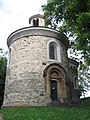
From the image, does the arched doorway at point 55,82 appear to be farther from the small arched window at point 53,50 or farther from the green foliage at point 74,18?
the green foliage at point 74,18

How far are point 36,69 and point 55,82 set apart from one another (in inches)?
95.1

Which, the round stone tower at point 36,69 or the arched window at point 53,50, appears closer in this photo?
the round stone tower at point 36,69

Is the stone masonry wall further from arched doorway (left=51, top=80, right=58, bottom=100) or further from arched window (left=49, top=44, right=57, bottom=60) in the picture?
arched doorway (left=51, top=80, right=58, bottom=100)

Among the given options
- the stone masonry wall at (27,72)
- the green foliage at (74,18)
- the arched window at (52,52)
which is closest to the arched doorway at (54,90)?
the stone masonry wall at (27,72)

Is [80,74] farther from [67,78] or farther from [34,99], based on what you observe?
[34,99]

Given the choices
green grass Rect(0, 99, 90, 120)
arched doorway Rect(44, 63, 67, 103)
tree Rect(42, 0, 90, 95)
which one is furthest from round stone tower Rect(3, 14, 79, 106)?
green grass Rect(0, 99, 90, 120)

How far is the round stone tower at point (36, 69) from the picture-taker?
17.5 m

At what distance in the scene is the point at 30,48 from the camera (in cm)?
1908

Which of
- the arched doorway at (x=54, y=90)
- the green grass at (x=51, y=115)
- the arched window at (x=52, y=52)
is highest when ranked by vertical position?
the arched window at (x=52, y=52)

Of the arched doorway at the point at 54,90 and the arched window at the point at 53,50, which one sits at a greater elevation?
the arched window at the point at 53,50

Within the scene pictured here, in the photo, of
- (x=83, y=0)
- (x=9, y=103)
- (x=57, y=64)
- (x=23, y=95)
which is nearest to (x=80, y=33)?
(x=83, y=0)

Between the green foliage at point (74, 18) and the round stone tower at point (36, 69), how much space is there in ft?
9.02

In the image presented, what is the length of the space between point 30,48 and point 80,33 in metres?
7.14

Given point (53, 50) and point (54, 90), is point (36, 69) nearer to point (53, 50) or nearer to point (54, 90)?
point (54, 90)
